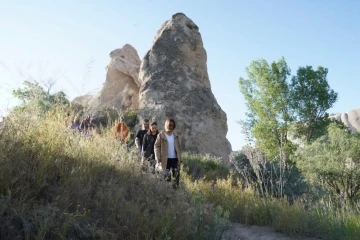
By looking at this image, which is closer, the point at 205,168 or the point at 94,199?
the point at 94,199

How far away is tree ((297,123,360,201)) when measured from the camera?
16.9 meters

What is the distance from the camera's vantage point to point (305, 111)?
3391 cm

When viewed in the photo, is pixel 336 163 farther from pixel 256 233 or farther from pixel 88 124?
pixel 88 124

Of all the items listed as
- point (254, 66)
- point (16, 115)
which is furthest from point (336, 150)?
point (254, 66)

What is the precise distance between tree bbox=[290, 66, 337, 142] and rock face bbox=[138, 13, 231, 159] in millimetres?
15695

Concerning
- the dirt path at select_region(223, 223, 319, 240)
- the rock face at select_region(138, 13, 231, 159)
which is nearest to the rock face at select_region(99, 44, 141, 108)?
the rock face at select_region(138, 13, 231, 159)

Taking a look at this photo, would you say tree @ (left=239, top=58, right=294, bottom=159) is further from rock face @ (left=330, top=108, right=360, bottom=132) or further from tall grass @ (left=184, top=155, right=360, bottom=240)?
rock face @ (left=330, top=108, right=360, bottom=132)

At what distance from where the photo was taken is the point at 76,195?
12.2 feet

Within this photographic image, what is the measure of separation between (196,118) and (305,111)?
18.4 m

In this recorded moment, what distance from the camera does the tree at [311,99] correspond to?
33.4 meters

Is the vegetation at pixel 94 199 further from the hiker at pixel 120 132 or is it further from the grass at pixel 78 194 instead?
the hiker at pixel 120 132

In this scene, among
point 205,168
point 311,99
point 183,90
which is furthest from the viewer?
point 311,99

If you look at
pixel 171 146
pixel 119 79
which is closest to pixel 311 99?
pixel 119 79

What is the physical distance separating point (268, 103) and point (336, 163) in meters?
17.9
